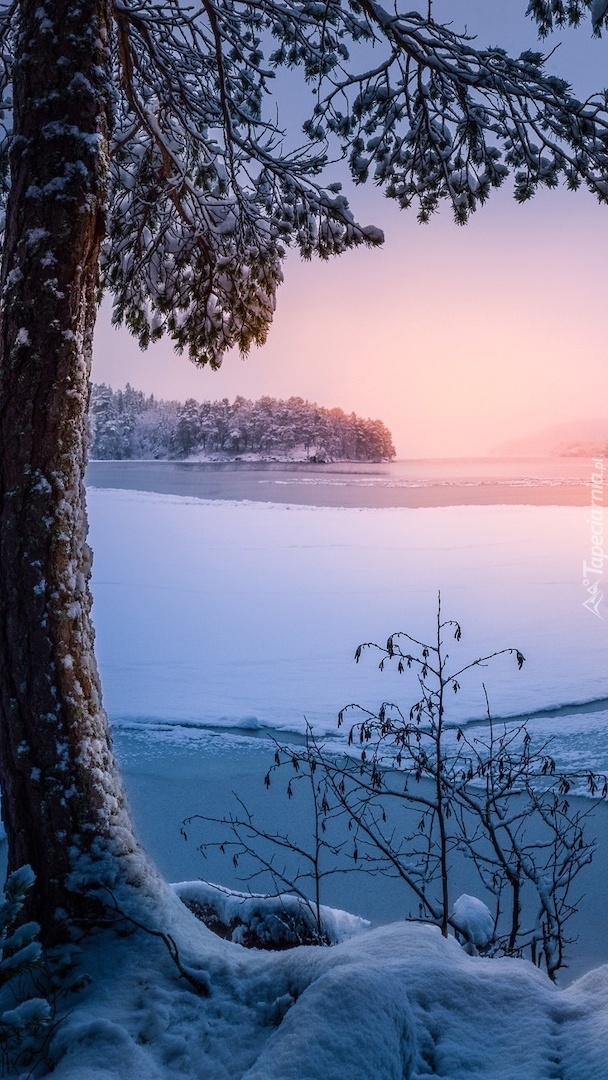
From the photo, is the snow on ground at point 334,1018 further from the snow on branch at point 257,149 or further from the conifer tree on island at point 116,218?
the snow on branch at point 257,149

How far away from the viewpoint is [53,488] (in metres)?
2.34

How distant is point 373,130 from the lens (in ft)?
15.0

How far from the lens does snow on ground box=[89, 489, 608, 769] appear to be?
326 inches

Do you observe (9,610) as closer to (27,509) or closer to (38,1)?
(27,509)

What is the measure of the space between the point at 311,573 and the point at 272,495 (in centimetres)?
1922

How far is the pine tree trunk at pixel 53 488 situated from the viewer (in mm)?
2273

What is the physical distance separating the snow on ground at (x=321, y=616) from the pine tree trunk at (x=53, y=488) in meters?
4.95

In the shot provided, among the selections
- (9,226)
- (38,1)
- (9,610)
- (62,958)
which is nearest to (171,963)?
(62,958)

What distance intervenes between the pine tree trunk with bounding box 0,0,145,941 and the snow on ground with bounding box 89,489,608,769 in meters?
4.95

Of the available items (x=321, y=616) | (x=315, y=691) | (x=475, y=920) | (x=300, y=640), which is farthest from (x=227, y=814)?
(x=321, y=616)

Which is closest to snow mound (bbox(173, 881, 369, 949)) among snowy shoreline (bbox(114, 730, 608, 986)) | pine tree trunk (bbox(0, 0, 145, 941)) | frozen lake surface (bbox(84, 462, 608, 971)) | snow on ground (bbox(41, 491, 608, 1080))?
snowy shoreline (bbox(114, 730, 608, 986))

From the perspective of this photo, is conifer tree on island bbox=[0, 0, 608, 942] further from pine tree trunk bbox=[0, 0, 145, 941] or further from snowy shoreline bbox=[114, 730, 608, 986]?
snowy shoreline bbox=[114, 730, 608, 986]

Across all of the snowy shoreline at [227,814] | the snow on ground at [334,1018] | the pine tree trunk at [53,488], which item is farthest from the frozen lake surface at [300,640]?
the pine tree trunk at [53,488]

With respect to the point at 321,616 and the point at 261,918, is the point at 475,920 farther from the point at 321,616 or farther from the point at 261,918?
the point at 321,616
